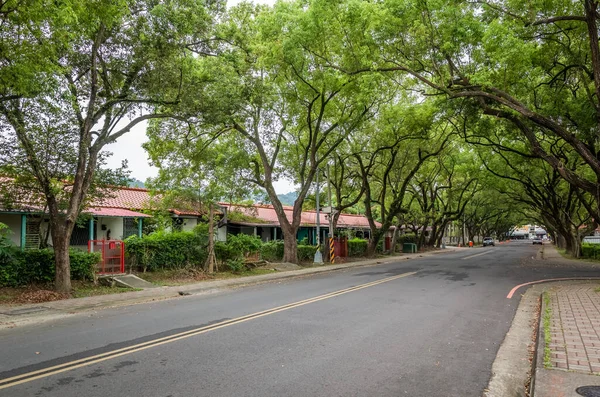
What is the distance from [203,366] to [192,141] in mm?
18371

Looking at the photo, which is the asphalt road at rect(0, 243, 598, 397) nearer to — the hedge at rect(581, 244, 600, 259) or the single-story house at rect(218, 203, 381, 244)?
the single-story house at rect(218, 203, 381, 244)

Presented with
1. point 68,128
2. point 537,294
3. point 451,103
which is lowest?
point 537,294

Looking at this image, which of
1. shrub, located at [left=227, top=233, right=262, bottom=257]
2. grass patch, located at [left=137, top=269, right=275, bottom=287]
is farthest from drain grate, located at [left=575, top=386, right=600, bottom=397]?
shrub, located at [left=227, top=233, right=262, bottom=257]

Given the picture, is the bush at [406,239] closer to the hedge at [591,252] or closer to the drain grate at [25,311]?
the hedge at [591,252]

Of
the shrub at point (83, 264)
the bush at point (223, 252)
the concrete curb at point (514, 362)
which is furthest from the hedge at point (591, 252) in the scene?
the shrub at point (83, 264)

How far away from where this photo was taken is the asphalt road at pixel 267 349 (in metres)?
4.80

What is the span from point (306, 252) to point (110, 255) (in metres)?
13.8

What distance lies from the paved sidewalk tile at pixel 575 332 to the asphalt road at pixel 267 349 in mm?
892

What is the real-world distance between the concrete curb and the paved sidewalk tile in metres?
0.38

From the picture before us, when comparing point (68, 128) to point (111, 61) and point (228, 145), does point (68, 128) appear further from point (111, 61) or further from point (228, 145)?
point (228, 145)

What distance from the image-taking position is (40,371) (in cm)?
536

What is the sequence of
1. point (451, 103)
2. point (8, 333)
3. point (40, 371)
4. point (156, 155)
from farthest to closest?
point (156, 155) < point (451, 103) < point (8, 333) < point (40, 371)

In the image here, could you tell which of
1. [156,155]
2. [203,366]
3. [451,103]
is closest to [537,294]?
[451,103]

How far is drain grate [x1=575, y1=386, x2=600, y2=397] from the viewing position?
14.1ft
